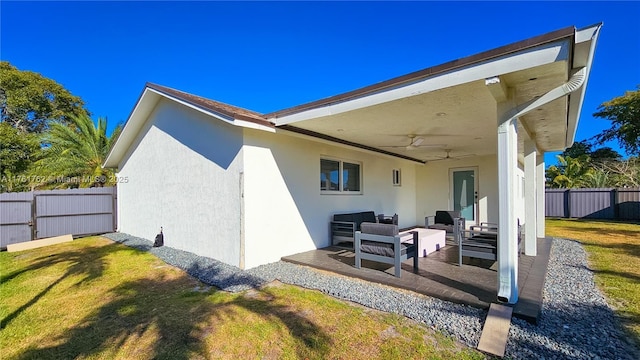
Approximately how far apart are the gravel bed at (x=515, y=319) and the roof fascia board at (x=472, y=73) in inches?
122

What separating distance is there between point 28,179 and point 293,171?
19.8 meters

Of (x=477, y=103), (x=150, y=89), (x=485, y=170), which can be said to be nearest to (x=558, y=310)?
(x=477, y=103)

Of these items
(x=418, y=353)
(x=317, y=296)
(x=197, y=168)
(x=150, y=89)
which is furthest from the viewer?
(x=150, y=89)

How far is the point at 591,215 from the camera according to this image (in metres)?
17.6

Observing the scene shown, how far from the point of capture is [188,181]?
8078mm

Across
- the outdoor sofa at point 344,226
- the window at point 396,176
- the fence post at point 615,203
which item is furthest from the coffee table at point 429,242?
the fence post at point 615,203

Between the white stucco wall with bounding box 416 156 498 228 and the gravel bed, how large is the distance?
4604 mm

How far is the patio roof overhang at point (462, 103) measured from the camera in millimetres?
3371

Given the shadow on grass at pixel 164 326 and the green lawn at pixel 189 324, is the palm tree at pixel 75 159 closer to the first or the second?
the green lawn at pixel 189 324

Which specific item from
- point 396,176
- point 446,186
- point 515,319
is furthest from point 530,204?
point 446,186

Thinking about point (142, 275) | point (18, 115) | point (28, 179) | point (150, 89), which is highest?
point (18, 115)

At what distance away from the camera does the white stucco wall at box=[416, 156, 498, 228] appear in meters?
11.6

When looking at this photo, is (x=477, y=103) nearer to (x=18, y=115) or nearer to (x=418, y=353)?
(x=418, y=353)

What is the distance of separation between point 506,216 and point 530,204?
417 centimetres
